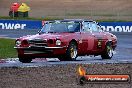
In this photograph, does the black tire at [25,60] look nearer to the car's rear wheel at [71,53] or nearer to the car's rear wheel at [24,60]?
the car's rear wheel at [24,60]

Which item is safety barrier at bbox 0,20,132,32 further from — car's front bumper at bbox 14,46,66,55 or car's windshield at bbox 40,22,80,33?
car's front bumper at bbox 14,46,66,55

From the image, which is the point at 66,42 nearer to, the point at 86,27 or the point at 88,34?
the point at 88,34

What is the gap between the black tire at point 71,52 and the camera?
61.4ft

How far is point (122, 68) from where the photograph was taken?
15.4 metres

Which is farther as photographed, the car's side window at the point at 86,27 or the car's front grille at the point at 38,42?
the car's side window at the point at 86,27

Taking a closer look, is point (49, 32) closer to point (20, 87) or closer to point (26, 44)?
point (26, 44)

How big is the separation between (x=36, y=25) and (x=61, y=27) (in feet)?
81.3

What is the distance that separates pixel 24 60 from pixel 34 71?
450cm

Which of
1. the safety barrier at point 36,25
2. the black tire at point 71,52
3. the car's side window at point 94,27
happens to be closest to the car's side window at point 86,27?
the car's side window at point 94,27

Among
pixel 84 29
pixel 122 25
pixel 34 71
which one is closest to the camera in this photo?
pixel 34 71

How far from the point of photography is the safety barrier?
40.2 meters

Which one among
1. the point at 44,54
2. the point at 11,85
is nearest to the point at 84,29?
the point at 44,54

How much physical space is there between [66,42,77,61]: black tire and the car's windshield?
778 mm

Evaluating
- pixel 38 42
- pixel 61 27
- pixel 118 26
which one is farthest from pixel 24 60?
pixel 118 26
